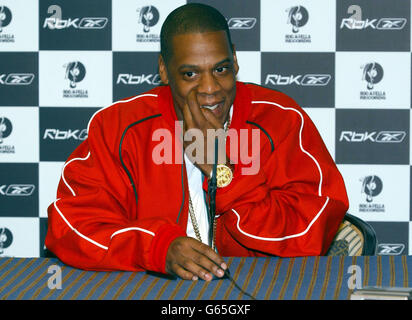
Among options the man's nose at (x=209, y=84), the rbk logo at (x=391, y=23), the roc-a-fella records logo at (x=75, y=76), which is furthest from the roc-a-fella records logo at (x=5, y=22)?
the rbk logo at (x=391, y=23)

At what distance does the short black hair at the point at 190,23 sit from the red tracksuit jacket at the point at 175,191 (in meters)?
0.17

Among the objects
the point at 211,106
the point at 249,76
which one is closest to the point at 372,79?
the point at 249,76

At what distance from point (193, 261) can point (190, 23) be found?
72 cm

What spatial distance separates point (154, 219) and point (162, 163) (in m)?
0.39

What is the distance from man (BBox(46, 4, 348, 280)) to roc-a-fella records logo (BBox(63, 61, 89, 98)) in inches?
33.1

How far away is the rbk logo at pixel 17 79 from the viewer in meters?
2.56

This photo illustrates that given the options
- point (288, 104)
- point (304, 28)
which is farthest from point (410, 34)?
point (288, 104)

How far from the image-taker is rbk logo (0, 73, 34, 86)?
2564 millimetres

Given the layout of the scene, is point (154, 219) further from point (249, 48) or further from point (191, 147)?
point (249, 48)

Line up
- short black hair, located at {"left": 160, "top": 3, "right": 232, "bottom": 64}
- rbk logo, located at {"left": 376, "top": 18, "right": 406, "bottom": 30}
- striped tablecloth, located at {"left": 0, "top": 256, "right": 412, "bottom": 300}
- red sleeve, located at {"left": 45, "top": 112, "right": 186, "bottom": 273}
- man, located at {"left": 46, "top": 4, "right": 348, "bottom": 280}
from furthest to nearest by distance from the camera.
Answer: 1. rbk logo, located at {"left": 376, "top": 18, "right": 406, "bottom": 30}
2. short black hair, located at {"left": 160, "top": 3, "right": 232, "bottom": 64}
3. man, located at {"left": 46, "top": 4, "right": 348, "bottom": 280}
4. red sleeve, located at {"left": 45, "top": 112, "right": 186, "bottom": 273}
5. striped tablecloth, located at {"left": 0, "top": 256, "right": 412, "bottom": 300}

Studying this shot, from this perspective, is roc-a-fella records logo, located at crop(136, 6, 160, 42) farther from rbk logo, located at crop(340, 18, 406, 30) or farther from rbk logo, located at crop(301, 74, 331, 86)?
rbk logo, located at crop(340, 18, 406, 30)

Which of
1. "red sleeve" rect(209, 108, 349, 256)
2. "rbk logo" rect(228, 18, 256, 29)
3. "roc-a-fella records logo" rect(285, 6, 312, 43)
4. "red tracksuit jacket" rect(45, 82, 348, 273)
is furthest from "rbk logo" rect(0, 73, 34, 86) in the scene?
"red sleeve" rect(209, 108, 349, 256)

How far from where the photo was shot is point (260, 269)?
49.3 inches

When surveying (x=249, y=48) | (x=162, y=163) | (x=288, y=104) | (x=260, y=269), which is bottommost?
(x=260, y=269)
